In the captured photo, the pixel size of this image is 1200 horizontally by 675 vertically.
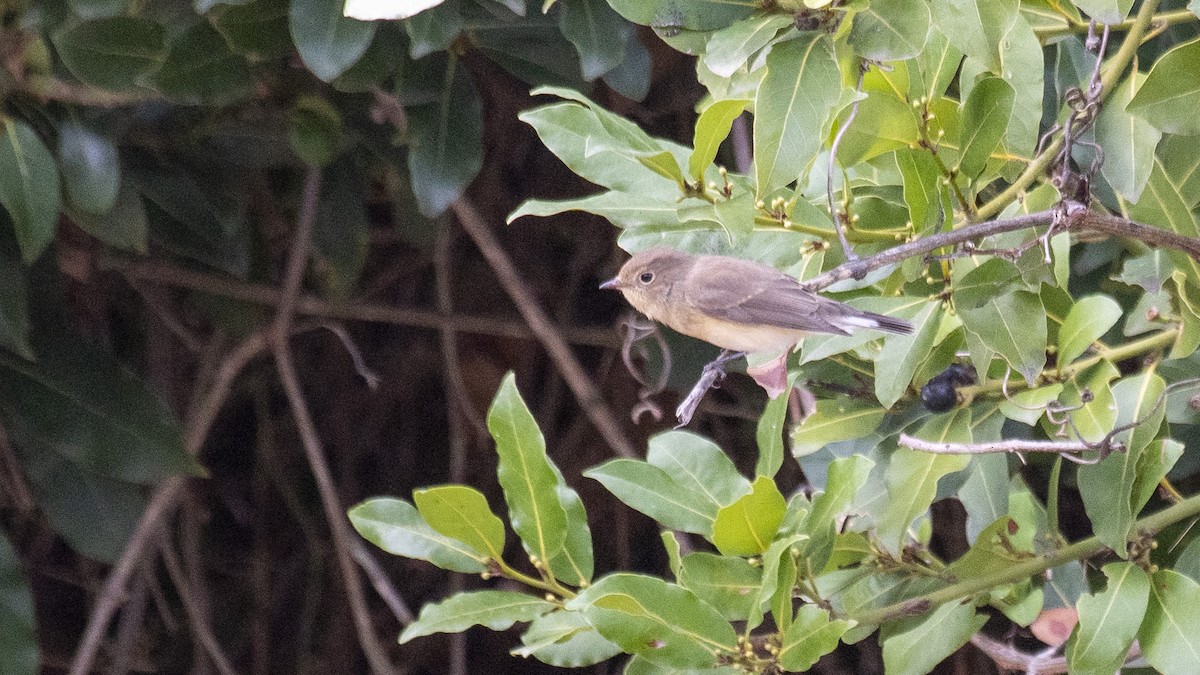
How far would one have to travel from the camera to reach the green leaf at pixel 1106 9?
65.7 inches

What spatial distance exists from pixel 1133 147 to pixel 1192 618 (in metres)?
0.68

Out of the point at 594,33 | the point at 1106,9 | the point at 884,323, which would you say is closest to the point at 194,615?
the point at 594,33

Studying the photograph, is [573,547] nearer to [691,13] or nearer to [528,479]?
[528,479]

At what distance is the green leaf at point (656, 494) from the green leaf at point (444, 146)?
3.25 feet

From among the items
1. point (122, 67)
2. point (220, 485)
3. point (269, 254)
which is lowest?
point (220, 485)

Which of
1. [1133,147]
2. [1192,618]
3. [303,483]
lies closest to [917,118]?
[1133,147]

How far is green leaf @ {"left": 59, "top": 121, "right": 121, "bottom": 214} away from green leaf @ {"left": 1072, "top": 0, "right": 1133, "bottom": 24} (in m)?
1.94

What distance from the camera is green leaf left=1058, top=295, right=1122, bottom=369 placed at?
5.94ft

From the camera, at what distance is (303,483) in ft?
13.5

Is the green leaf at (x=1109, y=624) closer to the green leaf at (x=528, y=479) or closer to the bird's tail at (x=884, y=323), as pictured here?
the bird's tail at (x=884, y=323)

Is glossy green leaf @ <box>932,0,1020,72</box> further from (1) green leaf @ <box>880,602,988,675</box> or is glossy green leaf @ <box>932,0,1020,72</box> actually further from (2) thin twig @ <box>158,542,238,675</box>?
(2) thin twig @ <box>158,542,238,675</box>

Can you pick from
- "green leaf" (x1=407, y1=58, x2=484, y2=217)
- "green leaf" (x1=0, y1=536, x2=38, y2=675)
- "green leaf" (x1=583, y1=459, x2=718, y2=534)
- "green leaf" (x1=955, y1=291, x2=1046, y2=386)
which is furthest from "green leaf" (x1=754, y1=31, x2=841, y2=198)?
"green leaf" (x1=0, y1=536, x2=38, y2=675)

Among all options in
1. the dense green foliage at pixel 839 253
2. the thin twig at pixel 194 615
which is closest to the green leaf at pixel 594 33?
the dense green foliage at pixel 839 253

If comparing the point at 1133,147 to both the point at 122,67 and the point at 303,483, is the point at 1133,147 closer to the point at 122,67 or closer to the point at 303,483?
Result: the point at 122,67
